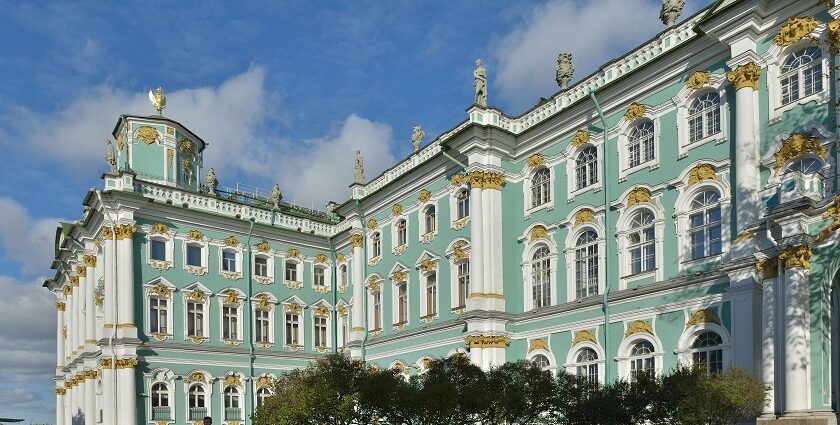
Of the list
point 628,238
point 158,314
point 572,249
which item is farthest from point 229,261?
point 628,238

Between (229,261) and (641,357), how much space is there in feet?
74.6

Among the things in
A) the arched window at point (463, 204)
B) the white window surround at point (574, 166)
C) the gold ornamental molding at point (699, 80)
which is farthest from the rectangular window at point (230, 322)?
the gold ornamental molding at point (699, 80)

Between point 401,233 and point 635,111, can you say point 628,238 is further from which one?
point 401,233

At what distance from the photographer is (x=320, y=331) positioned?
4106 centimetres

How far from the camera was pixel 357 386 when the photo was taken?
18938mm

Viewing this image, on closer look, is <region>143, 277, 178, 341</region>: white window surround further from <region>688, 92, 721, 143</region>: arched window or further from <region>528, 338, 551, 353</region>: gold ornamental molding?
<region>688, 92, 721, 143</region>: arched window

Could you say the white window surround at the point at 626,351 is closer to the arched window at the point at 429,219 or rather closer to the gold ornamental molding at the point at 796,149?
the gold ornamental molding at the point at 796,149

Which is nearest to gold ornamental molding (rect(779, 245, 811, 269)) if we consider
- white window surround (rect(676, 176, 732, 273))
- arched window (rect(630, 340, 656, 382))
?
white window surround (rect(676, 176, 732, 273))

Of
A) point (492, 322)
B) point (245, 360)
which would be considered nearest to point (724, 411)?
point (492, 322)

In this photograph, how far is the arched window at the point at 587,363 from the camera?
2416 centimetres

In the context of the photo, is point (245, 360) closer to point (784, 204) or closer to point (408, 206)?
point (408, 206)

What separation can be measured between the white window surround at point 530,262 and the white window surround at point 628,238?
3016 millimetres

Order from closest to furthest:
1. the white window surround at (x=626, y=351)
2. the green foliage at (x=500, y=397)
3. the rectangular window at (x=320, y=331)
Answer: the green foliage at (x=500, y=397)
the white window surround at (x=626, y=351)
the rectangular window at (x=320, y=331)

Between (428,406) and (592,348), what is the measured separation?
28.9ft
